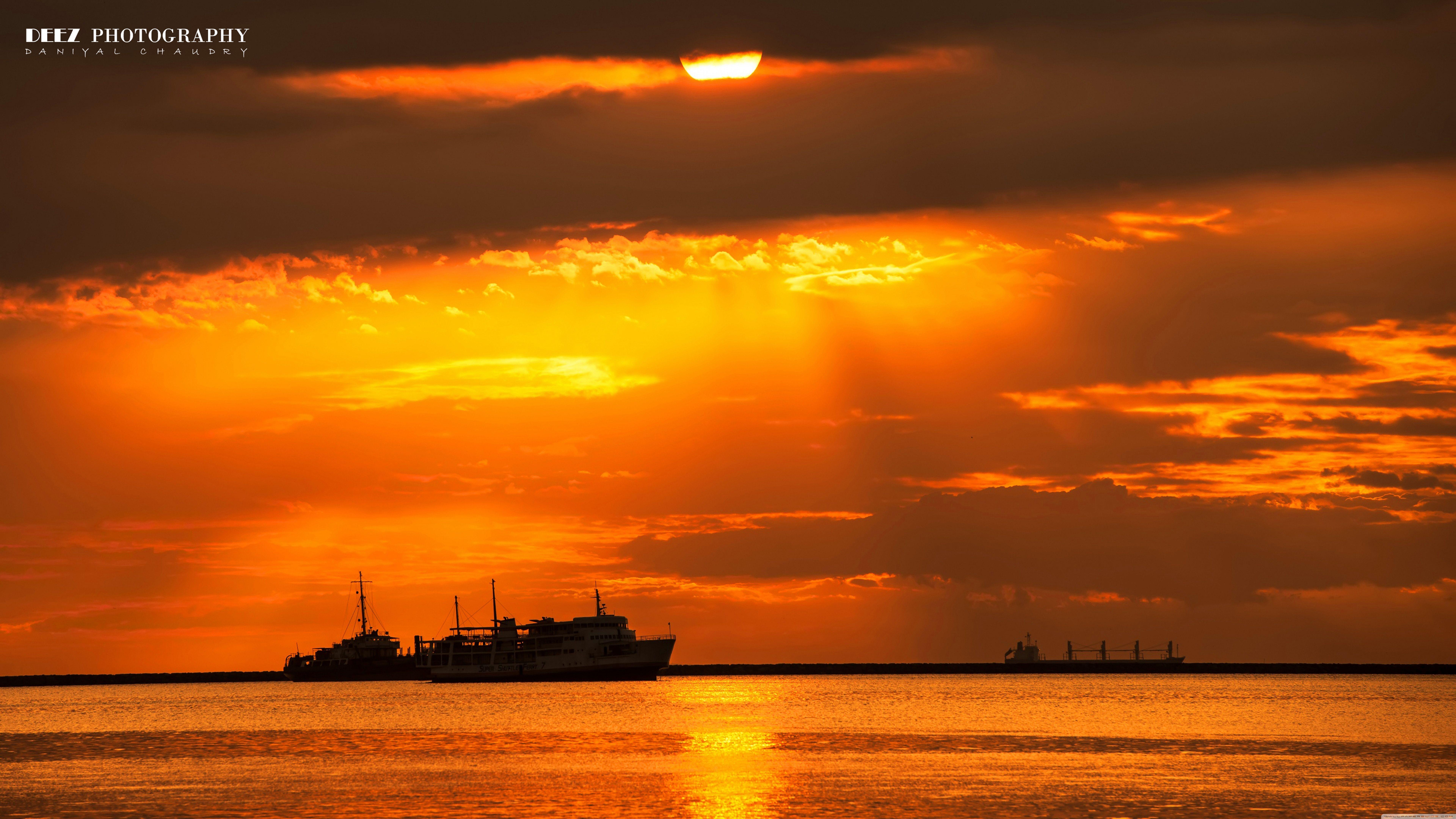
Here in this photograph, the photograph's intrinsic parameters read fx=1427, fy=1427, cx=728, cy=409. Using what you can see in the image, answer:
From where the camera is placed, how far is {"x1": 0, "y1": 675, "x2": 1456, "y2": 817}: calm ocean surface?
59500 mm

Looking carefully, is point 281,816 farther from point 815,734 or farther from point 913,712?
point 913,712

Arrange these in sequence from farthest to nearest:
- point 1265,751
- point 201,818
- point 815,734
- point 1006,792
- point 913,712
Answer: point 913,712 < point 815,734 < point 1265,751 < point 1006,792 < point 201,818

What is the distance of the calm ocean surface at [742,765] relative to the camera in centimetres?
5950

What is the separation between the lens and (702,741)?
103 m

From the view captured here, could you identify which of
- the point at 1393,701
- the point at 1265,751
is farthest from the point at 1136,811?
the point at 1393,701

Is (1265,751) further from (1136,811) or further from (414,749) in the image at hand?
(414,749)

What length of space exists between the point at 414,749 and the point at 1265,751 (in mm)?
57217

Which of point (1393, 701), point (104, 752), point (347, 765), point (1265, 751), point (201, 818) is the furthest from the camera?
point (1393, 701)

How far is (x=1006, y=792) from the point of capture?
210 feet

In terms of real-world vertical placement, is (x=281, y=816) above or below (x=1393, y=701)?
above

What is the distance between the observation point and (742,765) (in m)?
81.9

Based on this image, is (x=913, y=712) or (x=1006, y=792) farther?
(x=913, y=712)

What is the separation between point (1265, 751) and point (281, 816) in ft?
209

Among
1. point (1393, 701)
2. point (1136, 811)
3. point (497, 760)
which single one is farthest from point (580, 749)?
point (1393, 701)
